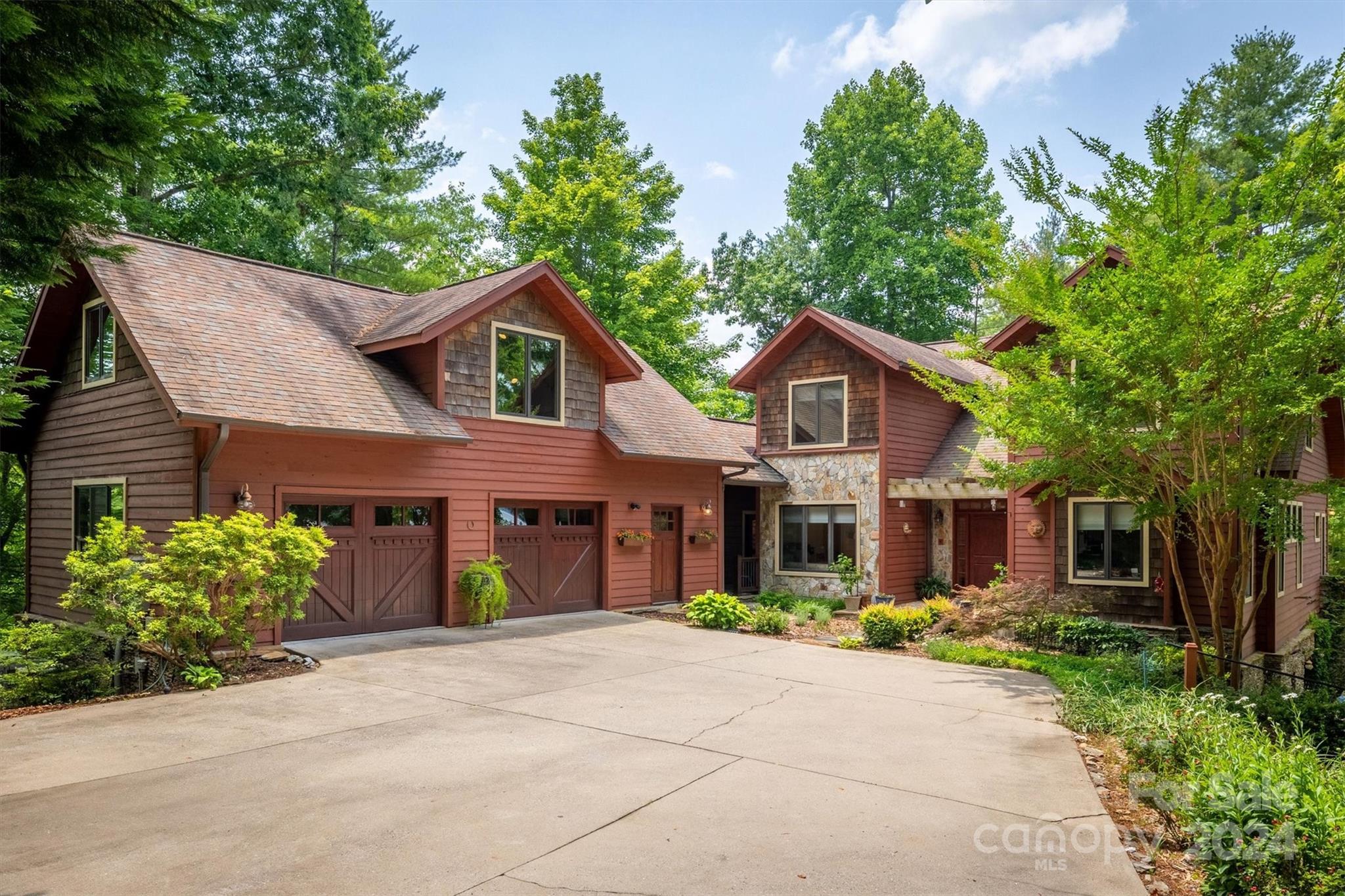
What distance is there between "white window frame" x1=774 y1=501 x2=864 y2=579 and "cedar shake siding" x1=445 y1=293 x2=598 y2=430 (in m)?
Result: 5.69

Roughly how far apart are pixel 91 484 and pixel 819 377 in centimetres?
1283

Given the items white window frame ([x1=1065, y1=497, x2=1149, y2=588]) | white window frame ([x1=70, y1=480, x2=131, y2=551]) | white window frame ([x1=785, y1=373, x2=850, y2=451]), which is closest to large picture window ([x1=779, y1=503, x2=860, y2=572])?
white window frame ([x1=785, y1=373, x2=850, y2=451])

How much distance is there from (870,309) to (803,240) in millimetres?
4341

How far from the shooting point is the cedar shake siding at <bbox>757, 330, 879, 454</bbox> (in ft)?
56.2

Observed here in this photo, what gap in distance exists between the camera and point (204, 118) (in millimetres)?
3916

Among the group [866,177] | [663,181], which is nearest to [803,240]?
[866,177]

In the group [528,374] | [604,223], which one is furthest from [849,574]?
[604,223]

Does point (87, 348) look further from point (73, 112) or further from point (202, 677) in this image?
point (73, 112)

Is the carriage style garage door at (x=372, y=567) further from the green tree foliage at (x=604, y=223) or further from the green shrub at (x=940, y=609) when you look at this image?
the green tree foliage at (x=604, y=223)

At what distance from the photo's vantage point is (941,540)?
17984mm

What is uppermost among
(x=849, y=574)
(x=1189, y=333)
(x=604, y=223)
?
(x=604, y=223)

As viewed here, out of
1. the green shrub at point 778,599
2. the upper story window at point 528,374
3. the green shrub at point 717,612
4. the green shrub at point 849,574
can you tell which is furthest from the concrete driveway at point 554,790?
the green shrub at point 849,574

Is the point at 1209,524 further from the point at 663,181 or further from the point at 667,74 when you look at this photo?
the point at 663,181

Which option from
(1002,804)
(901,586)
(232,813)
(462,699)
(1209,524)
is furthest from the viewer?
(901,586)
